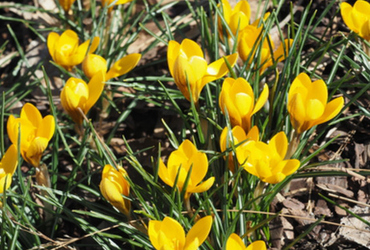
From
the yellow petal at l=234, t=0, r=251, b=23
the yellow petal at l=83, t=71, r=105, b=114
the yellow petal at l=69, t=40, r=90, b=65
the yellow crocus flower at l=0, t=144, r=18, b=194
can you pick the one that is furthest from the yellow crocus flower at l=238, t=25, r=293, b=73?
the yellow crocus flower at l=0, t=144, r=18, b=194

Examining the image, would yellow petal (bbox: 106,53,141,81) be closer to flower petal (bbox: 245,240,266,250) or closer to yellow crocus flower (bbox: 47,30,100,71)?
yellow crocus flower (bbox: 47,30,100,71)

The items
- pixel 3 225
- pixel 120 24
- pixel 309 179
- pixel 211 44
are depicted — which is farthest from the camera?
pixel 120 24

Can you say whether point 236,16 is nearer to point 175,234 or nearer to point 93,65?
point 93,65

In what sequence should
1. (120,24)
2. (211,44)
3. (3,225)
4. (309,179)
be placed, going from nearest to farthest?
(3,225) → (309,179) → (211,44) → (120,24)

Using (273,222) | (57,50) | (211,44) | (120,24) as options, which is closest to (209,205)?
(273,222)

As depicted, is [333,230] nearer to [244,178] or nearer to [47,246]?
[244,178]

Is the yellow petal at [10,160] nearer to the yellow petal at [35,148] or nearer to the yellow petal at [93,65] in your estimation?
the yellow petal at [35,148]
